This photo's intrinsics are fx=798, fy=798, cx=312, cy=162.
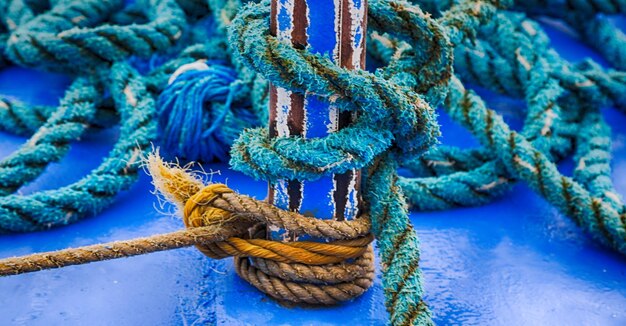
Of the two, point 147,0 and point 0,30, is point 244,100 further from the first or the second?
point 0,30

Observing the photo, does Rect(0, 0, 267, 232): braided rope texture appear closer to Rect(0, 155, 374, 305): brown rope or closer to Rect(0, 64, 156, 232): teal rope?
Rect(0, 64, 156, 232): teal rope

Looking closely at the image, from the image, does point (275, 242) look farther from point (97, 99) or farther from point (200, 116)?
point (97, 99)

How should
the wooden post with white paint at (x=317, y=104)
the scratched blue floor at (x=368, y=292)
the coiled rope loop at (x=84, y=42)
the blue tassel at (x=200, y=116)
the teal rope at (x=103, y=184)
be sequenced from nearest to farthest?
the wooden post with white paint at (x=317, y=104) < the scratched blue floor at (x=368, y=292) < the teal rope at (x=103, y=184) < the blue tassel at (x=200, y=116) < the coiled rope loop at (x=84, y=42)

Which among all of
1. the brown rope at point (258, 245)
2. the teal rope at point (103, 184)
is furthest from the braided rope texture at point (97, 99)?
the brown rope at point (258, 245)

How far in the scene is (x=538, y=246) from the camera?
158 cm

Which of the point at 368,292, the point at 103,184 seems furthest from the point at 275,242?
the point at 103,184

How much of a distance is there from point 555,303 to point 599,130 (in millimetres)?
586

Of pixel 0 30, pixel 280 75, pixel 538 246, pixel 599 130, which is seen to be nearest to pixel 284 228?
pixel 280 75

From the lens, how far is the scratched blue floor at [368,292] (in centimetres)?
132

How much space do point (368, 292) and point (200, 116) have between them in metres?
0.60

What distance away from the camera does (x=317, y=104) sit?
46.8 inches

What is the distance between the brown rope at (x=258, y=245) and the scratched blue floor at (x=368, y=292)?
40 mm

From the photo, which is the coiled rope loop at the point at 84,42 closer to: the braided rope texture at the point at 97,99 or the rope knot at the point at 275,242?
the braided rope texture at the point at 97,99

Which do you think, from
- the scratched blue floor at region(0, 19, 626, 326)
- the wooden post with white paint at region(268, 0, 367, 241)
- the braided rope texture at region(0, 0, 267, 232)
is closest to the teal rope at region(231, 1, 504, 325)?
the wooden post with white paint at region(268, 0, 367, 241)
